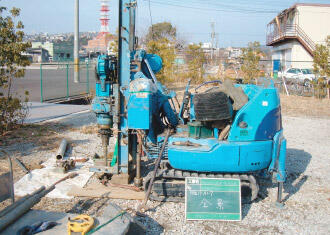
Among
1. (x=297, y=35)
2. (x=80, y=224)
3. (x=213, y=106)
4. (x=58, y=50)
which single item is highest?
(x=58, y=50)

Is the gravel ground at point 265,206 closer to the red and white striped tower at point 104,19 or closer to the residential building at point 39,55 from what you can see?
the residential building at point 39,55

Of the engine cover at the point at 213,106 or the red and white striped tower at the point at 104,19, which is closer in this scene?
the engine cover at the point at 213,106

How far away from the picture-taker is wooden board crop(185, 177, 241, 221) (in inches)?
207

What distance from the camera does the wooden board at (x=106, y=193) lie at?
5930 mm

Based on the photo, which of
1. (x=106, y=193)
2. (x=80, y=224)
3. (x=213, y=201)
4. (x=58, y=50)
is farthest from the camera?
(x=58, y=50)

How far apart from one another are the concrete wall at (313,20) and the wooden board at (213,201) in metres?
38.5

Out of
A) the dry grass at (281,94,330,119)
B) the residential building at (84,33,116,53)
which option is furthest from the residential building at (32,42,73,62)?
the dry grass at (281,94,330,119)

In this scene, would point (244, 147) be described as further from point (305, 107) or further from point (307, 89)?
point (307, 89)

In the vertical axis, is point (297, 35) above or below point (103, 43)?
below

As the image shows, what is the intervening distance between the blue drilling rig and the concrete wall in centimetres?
3745

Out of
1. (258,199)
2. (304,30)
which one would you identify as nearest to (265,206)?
(258,199)

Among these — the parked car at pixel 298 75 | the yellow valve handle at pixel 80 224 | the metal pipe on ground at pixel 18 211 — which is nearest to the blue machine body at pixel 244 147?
the yellow valve handle at pixel 80 224

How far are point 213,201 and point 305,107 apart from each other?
44.0 ft

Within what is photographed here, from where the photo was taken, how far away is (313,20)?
130ft
